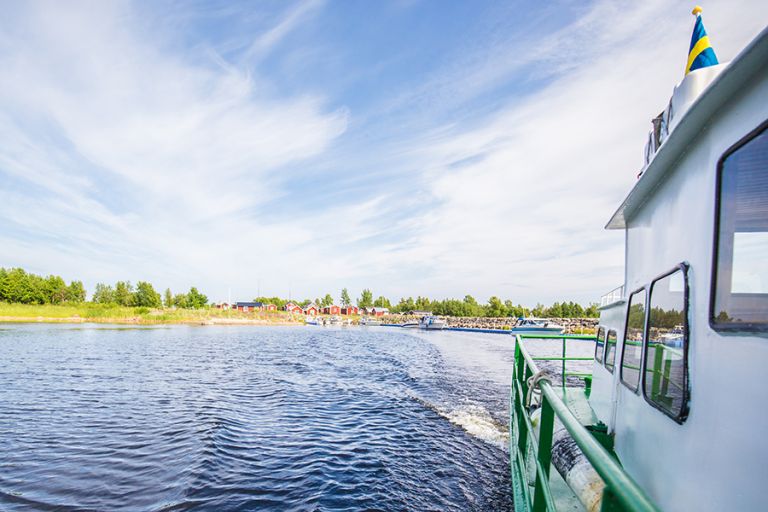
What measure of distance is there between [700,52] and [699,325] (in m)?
2.04

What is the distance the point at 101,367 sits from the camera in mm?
19719

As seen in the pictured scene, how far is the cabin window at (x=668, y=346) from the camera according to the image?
266cm

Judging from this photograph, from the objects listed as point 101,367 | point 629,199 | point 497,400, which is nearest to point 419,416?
point 497,400

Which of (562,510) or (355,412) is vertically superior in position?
(562,510)

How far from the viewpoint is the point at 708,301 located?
237 cm

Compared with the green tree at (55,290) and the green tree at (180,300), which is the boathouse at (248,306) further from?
the green tree at (55,290)

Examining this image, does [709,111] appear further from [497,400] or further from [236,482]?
[497,400]

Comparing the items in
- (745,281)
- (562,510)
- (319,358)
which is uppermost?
(745,281)

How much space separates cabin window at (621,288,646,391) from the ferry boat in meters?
0.07

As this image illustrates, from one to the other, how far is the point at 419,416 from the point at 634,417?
8818 mm

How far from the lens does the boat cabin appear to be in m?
1.92

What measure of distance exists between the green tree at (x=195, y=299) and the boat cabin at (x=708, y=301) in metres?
137

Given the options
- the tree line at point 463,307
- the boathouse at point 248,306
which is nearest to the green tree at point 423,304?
the tree line at point 463,307

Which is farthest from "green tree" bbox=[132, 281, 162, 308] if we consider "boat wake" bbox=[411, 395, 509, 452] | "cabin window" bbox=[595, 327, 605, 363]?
"cabin window" bbox=[595, 327, 605, 363]
